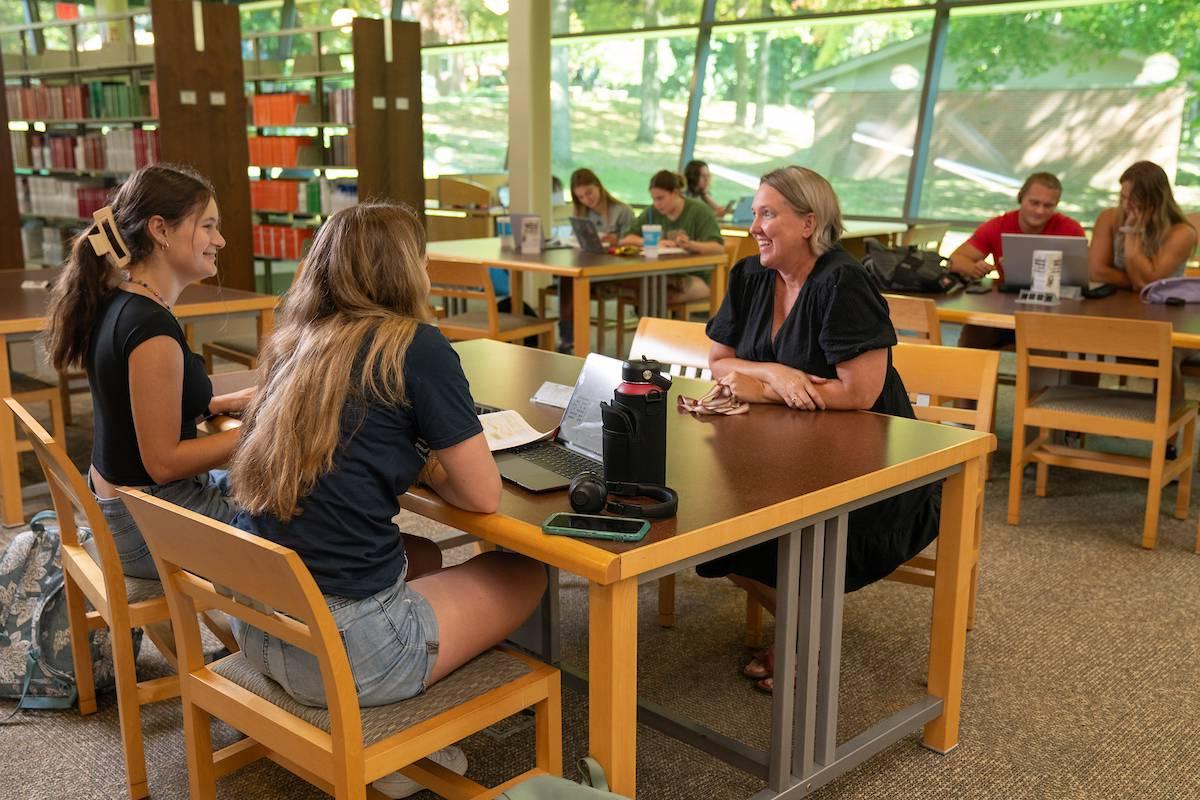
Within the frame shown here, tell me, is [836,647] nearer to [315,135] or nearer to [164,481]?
[164,481]

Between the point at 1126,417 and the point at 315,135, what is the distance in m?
5.98

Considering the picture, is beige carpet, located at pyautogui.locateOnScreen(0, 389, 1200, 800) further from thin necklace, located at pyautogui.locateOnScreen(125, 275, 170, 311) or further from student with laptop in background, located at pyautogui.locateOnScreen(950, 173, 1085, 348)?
student with laptop in background, located at pyautogui.locateOnScreen(950, 173, 1085, 348)

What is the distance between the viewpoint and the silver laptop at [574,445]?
1884 millimetres

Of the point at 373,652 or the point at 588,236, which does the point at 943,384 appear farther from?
the point at 588,236

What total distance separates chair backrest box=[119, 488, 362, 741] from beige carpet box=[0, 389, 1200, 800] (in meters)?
0.65

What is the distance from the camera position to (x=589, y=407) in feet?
6.74

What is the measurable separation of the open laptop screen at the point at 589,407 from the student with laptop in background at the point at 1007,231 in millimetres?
2774

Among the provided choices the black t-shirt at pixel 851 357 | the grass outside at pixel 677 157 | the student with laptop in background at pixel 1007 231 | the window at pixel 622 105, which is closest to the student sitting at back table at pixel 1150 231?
the student with laptop in background at pixel 1007 231

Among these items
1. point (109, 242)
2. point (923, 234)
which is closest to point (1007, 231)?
point (923, 234)

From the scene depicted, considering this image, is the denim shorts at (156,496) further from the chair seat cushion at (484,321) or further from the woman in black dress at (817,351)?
the chair seat cushion at (484,321)

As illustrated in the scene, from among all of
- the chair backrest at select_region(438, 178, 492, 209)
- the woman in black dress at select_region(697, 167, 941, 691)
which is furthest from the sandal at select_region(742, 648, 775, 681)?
the chair backrest at select_region(438, 178, 492, 209)

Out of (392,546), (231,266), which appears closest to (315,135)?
(231,266)

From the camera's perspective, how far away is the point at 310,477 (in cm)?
162

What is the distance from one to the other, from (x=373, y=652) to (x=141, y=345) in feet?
2.67
